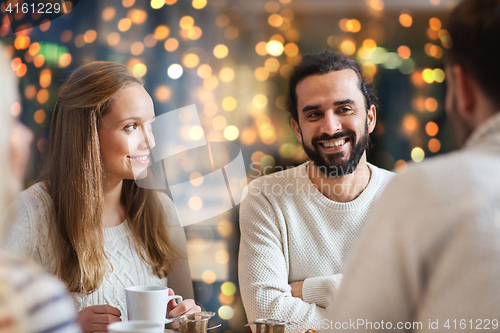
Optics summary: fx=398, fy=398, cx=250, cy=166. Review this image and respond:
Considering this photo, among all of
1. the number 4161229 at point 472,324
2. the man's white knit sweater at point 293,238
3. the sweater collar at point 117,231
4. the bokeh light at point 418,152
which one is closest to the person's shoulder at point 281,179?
the man's white knit sweater at point 293,238

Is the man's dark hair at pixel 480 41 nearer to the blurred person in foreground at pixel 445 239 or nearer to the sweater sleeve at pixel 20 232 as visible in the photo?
the blurred person in foreground at pixel 445 239

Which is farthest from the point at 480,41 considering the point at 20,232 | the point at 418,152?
the point at 418,152

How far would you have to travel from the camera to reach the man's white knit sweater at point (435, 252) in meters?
0.41

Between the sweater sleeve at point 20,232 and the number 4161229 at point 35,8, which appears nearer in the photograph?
the sweater sleeve at point 20,232

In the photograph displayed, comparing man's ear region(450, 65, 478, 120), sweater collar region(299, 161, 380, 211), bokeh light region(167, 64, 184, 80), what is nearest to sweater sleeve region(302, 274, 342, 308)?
sweater collar region(299, 161, 380, 211)

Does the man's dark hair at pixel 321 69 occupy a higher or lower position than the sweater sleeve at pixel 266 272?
higher

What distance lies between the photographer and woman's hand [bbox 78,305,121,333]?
33.2 inches

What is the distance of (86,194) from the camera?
1.15 meters

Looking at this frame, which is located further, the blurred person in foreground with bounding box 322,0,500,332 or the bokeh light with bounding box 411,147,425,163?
the bokeh light with bounding box 411,147,425,163

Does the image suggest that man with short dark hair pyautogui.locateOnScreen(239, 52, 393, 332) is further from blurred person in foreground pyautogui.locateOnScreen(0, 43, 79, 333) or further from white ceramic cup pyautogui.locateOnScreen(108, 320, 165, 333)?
blurred person in foreground pyautogui.locateOnScreen(0, 43, 79, 333)

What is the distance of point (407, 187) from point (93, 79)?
3.41ft

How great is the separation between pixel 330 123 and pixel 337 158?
124mm

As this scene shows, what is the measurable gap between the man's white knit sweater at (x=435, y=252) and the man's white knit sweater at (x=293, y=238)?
697 millimetres

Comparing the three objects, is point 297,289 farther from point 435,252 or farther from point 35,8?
point 35,8
